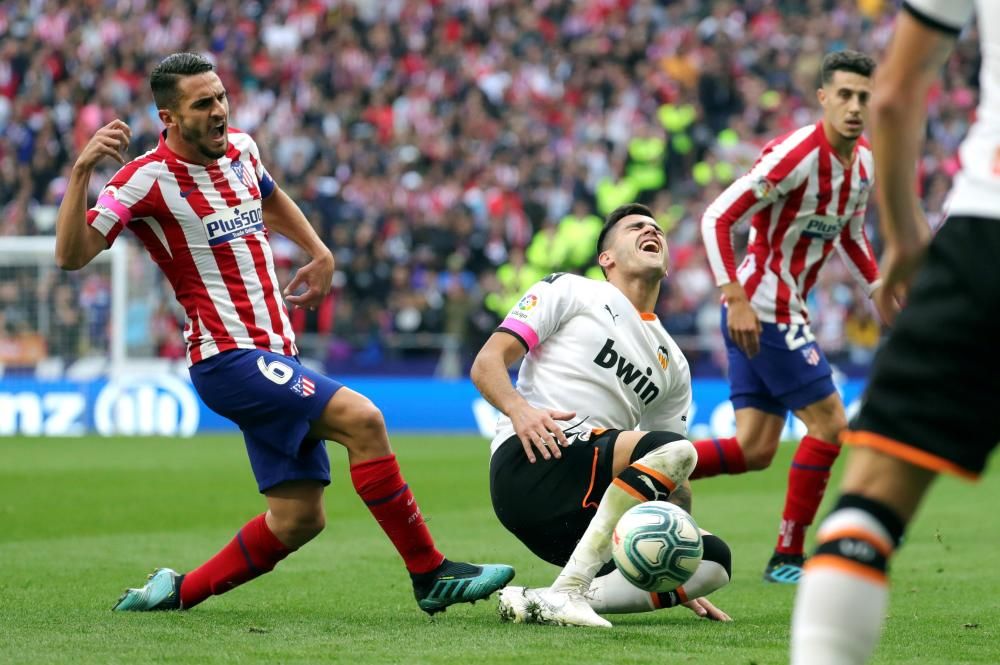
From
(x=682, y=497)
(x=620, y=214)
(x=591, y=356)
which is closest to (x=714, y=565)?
(x=682, y=497)

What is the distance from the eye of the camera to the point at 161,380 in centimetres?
1873

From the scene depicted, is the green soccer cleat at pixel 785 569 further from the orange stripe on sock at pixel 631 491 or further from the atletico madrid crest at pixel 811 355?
the orange stripe on sock at pixel 631 491

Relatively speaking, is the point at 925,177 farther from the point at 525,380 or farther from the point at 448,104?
the point at 525,380

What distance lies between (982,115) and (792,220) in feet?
15.2

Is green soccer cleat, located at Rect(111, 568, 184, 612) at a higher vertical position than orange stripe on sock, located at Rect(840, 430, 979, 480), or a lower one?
lower

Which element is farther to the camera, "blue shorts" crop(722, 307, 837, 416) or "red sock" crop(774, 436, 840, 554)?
"blue shorts" crop(722, 307, 837, 416)

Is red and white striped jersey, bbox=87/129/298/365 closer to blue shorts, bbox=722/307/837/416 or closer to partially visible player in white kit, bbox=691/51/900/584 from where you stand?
partially visible player in white kit, bbox=691/51/900/584

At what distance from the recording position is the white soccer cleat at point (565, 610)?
17.4ft

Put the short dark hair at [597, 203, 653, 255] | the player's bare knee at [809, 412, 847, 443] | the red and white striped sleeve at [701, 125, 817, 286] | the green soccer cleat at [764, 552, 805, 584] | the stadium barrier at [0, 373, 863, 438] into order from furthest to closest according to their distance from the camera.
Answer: the stadium barrier at [0, 373, 863, 438]
the player's bare knee at [809, 412, 847, 443]
the red and white striped sleeve at [701, 125, 817, 286]
the green soccer cleat at [764, 552, 805, 584]
the short dark hair at [597, 203, 653, 255]

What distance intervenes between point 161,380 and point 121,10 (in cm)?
1040

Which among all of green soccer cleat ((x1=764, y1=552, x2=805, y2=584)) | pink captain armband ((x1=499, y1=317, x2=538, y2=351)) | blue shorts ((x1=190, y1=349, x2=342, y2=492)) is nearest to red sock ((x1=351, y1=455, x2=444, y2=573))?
blue shorts ((x1=190, y1=349, x2=342, y2=492))

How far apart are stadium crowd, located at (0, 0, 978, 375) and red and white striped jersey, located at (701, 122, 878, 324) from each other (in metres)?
10.9

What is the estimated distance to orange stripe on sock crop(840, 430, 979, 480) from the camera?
3037mm

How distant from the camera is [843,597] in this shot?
3033 millimetres
